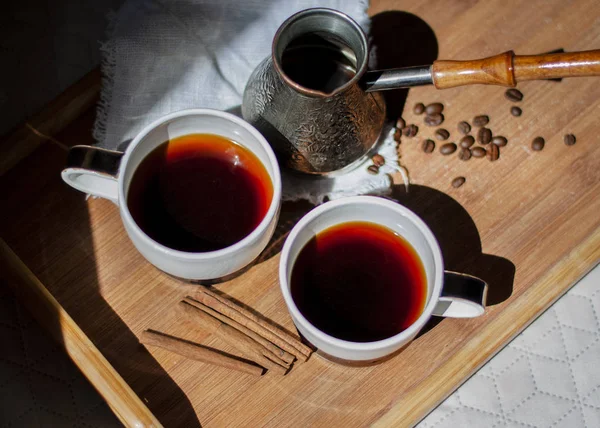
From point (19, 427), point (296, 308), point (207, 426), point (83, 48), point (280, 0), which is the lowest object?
point (19, 427)

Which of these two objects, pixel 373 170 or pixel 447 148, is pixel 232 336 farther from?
pixel 447 148

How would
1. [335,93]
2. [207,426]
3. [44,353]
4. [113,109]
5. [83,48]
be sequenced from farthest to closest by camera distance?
[83,48] → [44,353] → [113,109] → [207,426] → [335,93]

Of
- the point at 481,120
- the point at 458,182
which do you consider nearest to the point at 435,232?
the point at 458,182

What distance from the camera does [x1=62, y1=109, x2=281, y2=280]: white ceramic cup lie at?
2.95ft

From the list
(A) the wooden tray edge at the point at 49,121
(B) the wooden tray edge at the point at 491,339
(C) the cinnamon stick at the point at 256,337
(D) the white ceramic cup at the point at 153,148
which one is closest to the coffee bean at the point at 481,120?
(B) the wooden tray edge at the point at 491,339

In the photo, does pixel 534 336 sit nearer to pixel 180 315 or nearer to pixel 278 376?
pixel 278 376

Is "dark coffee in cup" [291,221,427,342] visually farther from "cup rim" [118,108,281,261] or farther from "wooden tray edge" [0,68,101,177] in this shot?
"wooden tray edge" [0,68,101,177]

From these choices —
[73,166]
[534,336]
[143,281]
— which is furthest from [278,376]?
[534,336]

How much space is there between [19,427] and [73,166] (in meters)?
0.53

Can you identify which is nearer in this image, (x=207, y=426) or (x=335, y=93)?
(x=335, y=93)

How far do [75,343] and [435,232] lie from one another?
55 centimetres

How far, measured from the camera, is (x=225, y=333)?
103 centimetres

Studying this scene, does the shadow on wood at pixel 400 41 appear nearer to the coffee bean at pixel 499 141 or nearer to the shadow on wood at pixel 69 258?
the coffee bean at pixel 499 141

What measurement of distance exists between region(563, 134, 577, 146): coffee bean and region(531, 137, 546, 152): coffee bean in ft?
0.12
